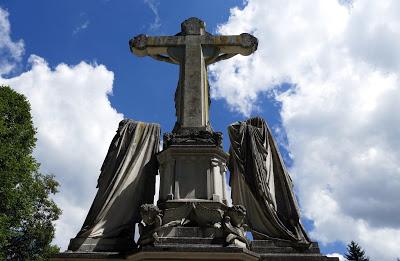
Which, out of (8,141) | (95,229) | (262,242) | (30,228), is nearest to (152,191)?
(95,229)

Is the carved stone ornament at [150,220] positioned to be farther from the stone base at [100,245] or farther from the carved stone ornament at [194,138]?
the carved stone ornament at [194,138]

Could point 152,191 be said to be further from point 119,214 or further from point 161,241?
point 161,241

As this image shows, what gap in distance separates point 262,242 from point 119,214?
267cm

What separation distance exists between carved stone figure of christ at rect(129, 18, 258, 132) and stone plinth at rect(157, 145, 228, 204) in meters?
1.41

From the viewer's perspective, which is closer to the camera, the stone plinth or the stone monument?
the stone monument

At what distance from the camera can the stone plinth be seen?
8013mm

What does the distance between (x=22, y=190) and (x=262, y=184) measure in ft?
37.9

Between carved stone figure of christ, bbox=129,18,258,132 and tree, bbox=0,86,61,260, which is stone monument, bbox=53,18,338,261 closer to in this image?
carved stone figure of christ, bbox=129,18,258,132

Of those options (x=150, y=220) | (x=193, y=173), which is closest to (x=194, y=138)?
(x=193, y=173)

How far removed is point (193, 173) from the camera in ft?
27.0

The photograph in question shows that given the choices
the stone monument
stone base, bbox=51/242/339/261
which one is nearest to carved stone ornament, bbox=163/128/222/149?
the stone monument

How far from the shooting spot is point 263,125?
934 cm

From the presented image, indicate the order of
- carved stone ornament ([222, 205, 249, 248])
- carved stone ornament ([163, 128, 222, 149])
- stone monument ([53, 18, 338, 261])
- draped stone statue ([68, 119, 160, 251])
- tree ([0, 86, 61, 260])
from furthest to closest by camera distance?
tree ([0, 86, 61, 260])
carved stone ornament ([163, 128, 222, 149])
draped stone statue ([68, 119, 160, 251])
stone monument ([53, 18, 338, 261])
carved stone ornament ([222, 205, 249, 248])

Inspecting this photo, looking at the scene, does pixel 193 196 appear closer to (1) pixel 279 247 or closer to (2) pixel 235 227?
(2) pixel 235 227
